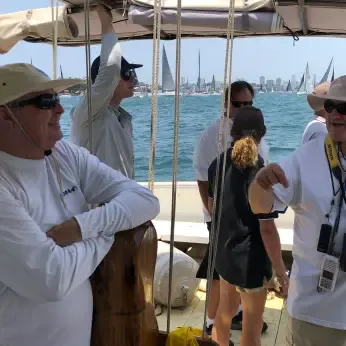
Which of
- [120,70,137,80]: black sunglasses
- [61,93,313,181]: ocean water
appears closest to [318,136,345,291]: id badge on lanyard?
[120,70,137,80]: black sunglasses

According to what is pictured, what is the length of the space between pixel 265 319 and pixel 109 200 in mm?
1920

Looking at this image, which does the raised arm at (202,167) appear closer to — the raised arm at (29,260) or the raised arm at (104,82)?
the raised arm at (104,82)

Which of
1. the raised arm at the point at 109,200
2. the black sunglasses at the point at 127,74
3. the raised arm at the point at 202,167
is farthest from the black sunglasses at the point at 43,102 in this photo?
the raised arm at the point at 202,167

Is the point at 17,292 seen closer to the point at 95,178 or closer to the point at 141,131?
the point at 95,178

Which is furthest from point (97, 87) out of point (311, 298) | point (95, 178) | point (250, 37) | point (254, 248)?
point (250, 37)

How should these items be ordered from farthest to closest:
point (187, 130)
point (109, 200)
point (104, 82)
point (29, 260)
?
point (187, 130) → point (104, 82) → point (109, 200) → point (29, 260)

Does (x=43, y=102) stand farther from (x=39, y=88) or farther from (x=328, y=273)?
(x=328, y=273)

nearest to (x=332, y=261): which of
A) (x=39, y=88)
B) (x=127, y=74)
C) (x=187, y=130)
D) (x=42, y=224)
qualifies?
(x=42, y=224)

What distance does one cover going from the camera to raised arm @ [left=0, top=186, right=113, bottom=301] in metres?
0.98

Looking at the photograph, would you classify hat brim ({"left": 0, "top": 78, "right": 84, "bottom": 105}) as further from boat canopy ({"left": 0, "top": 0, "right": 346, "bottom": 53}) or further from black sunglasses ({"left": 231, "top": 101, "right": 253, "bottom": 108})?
→ black sunglasses ({"left": 231, "top": 101, "right": 253, "bottom": 108})

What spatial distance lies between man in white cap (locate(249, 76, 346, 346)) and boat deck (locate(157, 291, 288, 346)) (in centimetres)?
122

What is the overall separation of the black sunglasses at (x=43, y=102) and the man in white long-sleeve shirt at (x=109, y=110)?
0.85 metres

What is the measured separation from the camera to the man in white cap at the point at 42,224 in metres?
0.99

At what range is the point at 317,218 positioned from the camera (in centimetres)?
143
